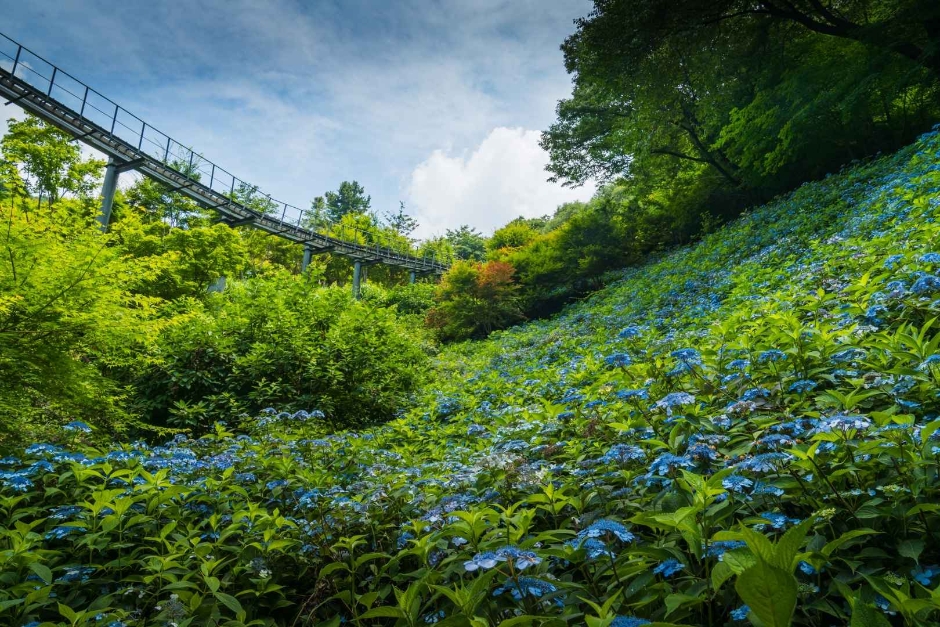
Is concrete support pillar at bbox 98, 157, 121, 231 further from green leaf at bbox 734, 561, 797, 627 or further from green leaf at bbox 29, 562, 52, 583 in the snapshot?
green leaf at bbox 734, 561, 797, 627

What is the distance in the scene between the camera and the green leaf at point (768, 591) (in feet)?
2.50

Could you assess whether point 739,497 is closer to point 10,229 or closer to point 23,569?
point 23,569

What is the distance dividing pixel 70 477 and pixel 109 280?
5.50 feet

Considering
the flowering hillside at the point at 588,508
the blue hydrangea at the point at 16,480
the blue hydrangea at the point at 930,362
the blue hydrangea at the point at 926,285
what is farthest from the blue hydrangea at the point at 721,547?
the blue hydrangea at the point at 16,480

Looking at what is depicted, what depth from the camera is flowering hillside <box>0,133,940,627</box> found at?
1267mm

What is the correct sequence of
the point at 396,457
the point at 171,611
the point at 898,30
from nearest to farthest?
1. the point at 171,611
2. the point at 396,457
3. the point at 898,30

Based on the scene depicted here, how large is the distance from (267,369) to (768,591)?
601 cm

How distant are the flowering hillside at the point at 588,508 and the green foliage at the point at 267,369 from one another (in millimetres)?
1918

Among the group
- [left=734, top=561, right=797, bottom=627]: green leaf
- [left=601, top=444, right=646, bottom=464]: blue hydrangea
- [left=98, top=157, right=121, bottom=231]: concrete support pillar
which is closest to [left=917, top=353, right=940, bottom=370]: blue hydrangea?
[left=601, top=444, right=646, bottom=464]: blue hydrangea

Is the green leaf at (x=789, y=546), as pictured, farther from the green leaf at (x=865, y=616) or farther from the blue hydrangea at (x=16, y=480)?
the blue hydrangea at (x=16, y=480)

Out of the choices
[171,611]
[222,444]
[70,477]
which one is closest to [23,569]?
[70,477]

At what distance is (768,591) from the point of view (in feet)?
2.57

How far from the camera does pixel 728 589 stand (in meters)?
1.27

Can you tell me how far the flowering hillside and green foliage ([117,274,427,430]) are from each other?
1.92 metres
